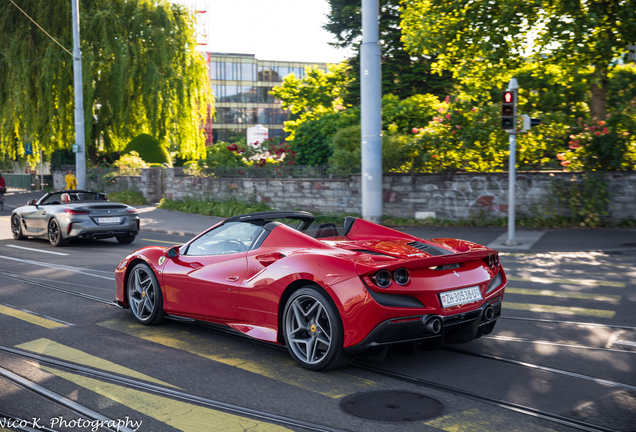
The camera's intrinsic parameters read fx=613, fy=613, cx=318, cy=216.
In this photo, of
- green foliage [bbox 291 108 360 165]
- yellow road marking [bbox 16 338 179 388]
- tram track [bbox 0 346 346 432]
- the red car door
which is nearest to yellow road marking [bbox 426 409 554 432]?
tram track [bbox 0 346 346 432]

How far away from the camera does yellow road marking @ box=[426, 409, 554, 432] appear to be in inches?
144

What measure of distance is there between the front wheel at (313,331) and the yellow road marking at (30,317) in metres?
2.95

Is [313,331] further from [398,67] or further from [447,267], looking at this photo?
[398,67]

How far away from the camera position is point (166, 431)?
146 inches

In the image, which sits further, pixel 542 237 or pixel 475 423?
pixel 542 237

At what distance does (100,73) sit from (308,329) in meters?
30.1

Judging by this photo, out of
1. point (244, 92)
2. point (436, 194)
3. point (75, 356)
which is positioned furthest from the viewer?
point (244, 92)

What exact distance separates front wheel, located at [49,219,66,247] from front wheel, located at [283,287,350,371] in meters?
10.5

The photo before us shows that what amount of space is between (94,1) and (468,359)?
31.7m

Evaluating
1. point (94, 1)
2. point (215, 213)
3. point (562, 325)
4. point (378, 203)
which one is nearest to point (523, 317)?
point (562, 325)

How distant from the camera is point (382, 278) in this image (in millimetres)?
4492

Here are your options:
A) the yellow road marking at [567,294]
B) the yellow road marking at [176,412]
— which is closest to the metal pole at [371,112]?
the yellow road marking at [567,294]

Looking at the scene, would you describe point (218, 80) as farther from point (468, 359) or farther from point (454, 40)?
point (468, 359)

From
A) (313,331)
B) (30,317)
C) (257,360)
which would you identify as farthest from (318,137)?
(313,331)
